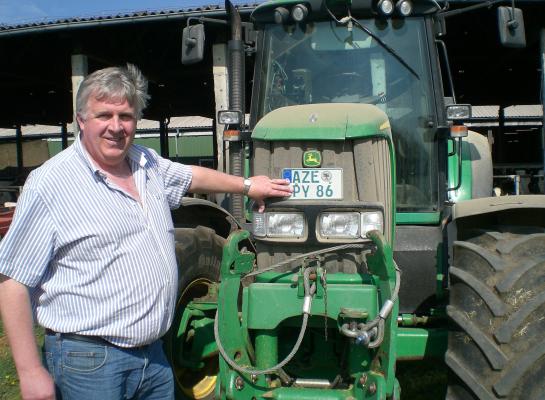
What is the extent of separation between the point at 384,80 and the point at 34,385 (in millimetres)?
2754

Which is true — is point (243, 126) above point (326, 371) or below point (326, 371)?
above

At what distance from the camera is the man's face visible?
2.54 metres

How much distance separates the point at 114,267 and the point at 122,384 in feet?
1.56

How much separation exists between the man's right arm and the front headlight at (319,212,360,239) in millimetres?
1470

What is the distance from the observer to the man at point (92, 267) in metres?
2.30

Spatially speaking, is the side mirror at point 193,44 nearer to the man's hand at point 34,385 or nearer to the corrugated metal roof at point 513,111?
the man's hand at point 34,385

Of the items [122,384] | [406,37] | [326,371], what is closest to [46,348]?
[122,384]

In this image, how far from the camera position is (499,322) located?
114 inches

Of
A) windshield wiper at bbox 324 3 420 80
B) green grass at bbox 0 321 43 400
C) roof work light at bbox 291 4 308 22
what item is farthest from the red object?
windshield wiper at bbox 324 3 420 80

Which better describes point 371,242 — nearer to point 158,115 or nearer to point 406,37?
point 406,37

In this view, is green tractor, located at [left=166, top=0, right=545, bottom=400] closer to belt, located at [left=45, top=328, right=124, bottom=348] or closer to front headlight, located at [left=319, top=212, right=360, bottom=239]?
front headlight, located at [left=319, top=212, right=360, bottom=239]

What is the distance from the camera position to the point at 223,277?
3.16 metres

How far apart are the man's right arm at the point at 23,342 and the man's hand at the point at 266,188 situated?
1.25 metres

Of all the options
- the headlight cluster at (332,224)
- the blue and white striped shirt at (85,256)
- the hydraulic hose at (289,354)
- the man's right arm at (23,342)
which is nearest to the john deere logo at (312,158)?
the headlight cluster at (332,224)
